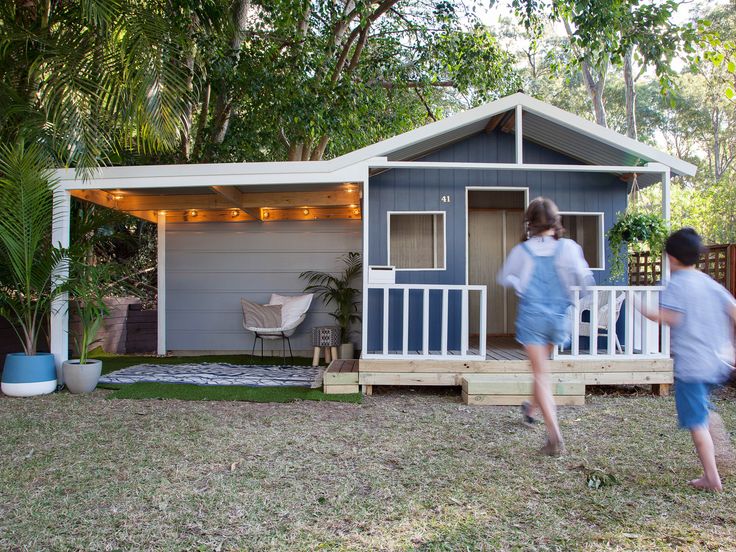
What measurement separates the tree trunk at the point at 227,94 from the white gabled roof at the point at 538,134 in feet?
14.5

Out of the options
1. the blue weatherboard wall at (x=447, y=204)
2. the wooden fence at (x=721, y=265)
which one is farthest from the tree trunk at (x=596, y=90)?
the blue weatherboard wall at (x=447, y=204)

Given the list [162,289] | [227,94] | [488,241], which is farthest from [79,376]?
[227,94]

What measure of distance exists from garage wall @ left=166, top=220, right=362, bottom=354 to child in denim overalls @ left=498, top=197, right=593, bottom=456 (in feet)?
16.7

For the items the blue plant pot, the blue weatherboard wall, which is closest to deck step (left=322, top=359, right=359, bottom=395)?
the blue weatherboard wall

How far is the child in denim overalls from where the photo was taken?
306cm

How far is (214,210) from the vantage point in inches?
319

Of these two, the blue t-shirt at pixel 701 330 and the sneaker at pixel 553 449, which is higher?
the blue t-shirt at pixel 701 330

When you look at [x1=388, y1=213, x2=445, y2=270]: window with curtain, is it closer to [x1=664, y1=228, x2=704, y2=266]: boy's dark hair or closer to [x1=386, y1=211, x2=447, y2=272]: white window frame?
[x1=386, y1=211, x2=447, y2=272]: white window frame

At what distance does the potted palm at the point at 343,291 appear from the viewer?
7723 mm

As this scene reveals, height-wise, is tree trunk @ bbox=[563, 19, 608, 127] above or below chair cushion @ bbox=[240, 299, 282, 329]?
above

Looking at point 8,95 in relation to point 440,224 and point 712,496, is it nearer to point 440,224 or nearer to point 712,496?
point 440,224

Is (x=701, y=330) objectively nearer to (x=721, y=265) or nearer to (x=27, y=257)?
(x=721, y=265)

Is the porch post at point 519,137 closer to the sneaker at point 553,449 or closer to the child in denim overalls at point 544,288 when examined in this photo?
the child in denim overalls at point 544,288

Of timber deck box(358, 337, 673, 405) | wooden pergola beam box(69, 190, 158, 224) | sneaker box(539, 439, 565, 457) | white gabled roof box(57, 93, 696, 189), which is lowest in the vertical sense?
sneaker box(539, 439, 565, 457)
